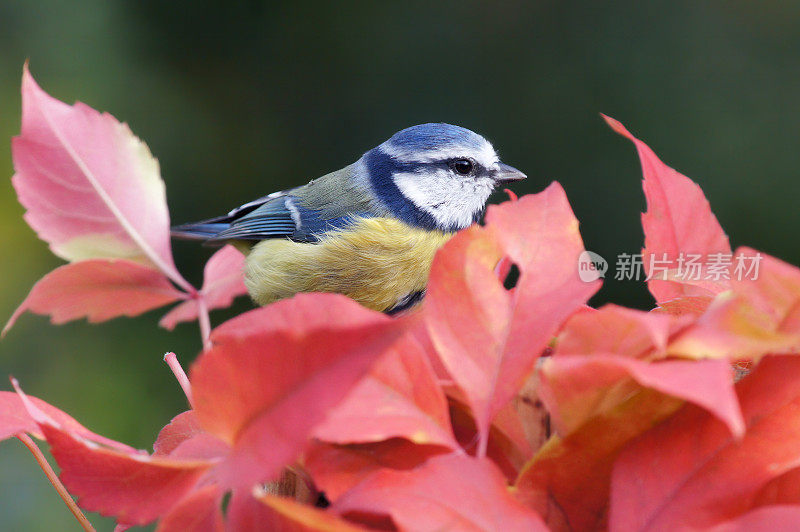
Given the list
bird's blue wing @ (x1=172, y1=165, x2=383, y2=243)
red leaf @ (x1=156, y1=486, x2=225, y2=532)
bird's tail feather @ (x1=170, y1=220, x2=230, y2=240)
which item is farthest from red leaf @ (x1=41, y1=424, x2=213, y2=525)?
bird's tail feather @ (x1=170, y1=220, x2=230, y2=240)

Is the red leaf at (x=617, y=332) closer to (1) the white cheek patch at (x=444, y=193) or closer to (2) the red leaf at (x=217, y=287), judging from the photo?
(2) the red leaf at (x=217, y=287)

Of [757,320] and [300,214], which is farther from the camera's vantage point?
[300,214]

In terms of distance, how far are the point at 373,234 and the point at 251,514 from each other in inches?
41.8

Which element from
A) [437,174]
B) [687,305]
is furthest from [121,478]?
[437,174]

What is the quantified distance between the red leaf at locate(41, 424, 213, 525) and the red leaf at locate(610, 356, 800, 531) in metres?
0.17

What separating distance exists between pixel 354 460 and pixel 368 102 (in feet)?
8.79

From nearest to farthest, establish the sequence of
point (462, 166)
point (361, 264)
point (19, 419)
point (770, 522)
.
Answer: point (770, 522)
point (19, 419)
point (361, 264)
point (462, 166)

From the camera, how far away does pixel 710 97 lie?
8.66 ft

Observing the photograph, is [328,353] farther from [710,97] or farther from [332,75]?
[332,75]

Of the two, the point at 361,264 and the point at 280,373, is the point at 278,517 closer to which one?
the point at 280,373

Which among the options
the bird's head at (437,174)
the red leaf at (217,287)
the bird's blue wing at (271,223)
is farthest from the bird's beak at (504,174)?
the red leaf at (217,287)

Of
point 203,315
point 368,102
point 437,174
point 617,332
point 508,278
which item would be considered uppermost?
point 617,332

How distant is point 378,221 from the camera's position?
1.37 meters

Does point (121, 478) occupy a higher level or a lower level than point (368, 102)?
higher
